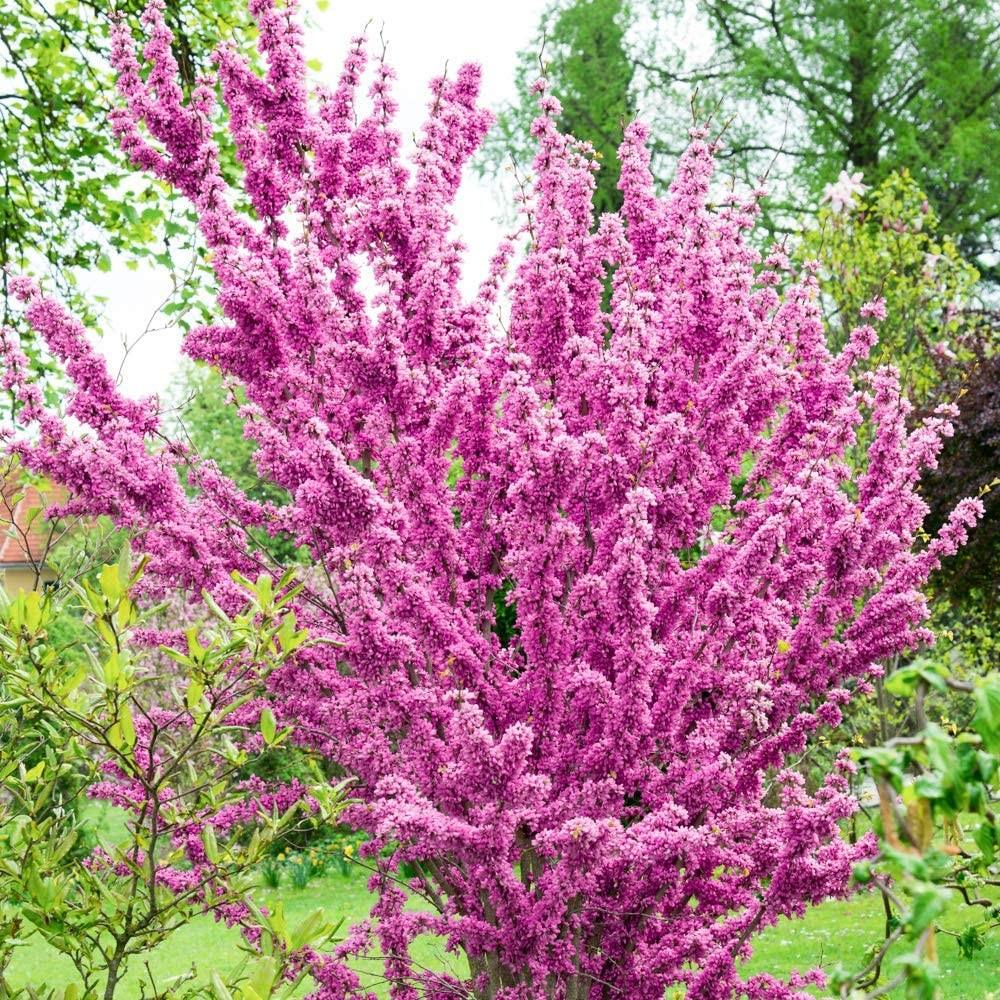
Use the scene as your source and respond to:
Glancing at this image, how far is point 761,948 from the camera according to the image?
36.9 ft

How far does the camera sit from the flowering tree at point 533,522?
443 cm

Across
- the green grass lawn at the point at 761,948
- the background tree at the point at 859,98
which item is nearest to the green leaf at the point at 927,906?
the green grass lawn at the point at 761,948

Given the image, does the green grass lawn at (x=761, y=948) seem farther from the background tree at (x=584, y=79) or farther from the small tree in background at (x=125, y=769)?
the background tree at (x=584, y=79)

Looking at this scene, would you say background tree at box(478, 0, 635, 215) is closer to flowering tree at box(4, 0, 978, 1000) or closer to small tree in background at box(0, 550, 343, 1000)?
flowering tree at box(4, 0, 978, 1000)

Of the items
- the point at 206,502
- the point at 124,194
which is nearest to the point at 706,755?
the point at 206,502

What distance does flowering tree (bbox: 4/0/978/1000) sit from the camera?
443cm

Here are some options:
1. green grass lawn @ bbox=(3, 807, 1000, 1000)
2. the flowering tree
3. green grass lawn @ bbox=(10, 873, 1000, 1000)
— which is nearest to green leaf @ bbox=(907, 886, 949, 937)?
the flowering tree

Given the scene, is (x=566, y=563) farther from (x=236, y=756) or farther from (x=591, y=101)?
(x=591, y=101)

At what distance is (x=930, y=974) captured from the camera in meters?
1.77

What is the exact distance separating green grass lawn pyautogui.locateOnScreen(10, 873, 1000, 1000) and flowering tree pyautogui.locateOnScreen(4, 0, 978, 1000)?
3.15 metres

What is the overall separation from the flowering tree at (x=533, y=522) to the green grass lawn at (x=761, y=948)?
3.15m

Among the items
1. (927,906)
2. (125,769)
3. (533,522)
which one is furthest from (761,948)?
(927,906)

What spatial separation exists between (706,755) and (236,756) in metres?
2.25

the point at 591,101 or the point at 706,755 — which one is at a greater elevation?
the point at 591,101
